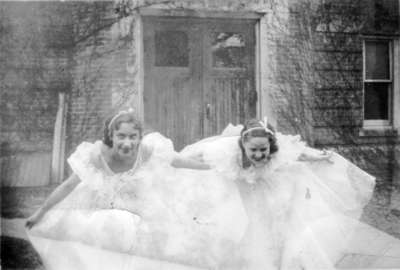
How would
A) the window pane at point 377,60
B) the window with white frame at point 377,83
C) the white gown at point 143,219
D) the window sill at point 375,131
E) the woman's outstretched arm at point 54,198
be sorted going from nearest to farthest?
the white gown at point 143,219, the woman's outstretched arm at point 54,198, the window sill at point 375,131, the window with white frame at point 377,83, the window pane at point 377,60

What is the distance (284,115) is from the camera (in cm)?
568

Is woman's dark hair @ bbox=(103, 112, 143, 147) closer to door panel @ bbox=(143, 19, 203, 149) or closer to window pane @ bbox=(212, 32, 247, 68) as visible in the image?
door panel @ bbox=(143, 19, 203, 149)

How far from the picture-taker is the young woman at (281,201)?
2.82 metres

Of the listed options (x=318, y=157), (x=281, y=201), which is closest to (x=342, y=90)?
(x=318, y=157)

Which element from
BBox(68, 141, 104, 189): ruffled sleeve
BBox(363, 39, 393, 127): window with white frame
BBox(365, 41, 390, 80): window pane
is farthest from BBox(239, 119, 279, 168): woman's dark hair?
BBox(365, 41, 390, 80): window pane

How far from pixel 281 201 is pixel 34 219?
4.87 feet

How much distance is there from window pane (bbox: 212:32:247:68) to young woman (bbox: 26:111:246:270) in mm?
2729

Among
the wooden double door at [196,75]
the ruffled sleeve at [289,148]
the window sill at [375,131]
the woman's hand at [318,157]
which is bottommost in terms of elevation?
the window sill at [375,131]

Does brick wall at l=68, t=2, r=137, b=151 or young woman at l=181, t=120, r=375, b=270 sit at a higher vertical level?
brick wall at l=68, t=2, r=137, b=151

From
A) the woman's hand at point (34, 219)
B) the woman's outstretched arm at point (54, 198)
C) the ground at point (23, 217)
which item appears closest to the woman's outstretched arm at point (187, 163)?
the woman's outstretched arm at point (54, 198)

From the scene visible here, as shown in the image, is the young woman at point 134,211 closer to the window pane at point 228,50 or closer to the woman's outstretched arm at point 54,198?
the woman's outstretched arm at point 54,198

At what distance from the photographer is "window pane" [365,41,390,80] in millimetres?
5949

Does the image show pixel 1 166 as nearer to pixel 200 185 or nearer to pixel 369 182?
pixel 200 185

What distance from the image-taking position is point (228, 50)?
559 centimetres
